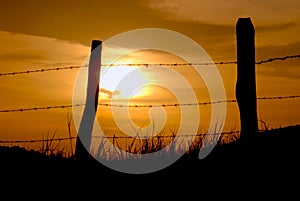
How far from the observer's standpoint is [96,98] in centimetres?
825

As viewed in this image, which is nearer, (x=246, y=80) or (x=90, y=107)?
(x=246, y=80)

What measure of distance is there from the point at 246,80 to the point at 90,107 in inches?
101

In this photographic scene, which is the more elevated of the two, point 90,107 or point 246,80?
point 246,80

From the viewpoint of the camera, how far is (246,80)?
6.96m

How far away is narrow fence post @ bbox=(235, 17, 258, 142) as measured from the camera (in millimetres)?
6898

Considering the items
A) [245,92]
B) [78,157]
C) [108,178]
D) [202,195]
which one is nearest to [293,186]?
[202,195]

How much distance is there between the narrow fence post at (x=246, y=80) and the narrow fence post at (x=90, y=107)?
7.73 feet

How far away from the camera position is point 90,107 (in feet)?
26.8

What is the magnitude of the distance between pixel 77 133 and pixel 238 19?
2.98 metres

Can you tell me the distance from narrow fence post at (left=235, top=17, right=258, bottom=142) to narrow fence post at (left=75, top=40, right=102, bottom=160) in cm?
236

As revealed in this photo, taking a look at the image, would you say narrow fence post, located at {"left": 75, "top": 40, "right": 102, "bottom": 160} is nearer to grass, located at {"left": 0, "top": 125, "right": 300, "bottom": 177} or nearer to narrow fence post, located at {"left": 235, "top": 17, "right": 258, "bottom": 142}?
grass, located at {"left": 0, "top": 125, "right": 300, "bottom": 177}

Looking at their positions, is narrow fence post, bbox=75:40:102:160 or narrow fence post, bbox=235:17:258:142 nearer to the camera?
narrow fence post, bbox=235:17:258:142

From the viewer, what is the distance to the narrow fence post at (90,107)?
7879mm

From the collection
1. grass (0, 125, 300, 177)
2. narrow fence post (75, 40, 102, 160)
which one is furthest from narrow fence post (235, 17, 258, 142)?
narrow fence post (75, 40, 102, 160)
